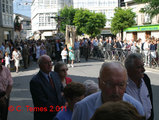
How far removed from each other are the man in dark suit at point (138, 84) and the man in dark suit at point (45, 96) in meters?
1.14

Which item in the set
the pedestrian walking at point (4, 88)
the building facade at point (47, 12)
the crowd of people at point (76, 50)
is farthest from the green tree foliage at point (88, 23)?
the pedestrian walking at point (4, 88)

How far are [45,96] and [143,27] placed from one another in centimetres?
4463

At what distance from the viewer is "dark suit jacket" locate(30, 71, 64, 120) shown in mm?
3922

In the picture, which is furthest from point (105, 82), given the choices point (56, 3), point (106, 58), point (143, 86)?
point (56, 3)

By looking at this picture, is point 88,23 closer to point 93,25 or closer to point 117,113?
point 93,25

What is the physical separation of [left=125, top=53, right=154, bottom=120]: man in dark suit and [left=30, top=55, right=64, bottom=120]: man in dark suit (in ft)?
3.76

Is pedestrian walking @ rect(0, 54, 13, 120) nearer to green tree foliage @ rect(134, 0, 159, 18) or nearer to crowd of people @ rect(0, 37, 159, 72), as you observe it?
crowd of people @ rect(0, 37, 159, 72)

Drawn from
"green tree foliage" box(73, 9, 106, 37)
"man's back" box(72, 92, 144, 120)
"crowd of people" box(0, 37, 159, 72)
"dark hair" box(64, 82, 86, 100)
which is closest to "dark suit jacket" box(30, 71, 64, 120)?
"dark hair" box(64, 82, 86, 100)

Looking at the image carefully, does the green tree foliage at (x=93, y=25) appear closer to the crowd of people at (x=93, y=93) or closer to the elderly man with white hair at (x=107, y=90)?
the crowd of people at (x=93, y=93)

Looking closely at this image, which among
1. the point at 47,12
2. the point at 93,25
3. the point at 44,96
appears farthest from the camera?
the point at 47,12

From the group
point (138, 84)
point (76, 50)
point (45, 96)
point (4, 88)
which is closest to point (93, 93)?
point (138, 84)

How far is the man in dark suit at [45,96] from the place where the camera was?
3926 mm

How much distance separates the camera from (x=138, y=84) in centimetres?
352

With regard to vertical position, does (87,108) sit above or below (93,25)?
below
